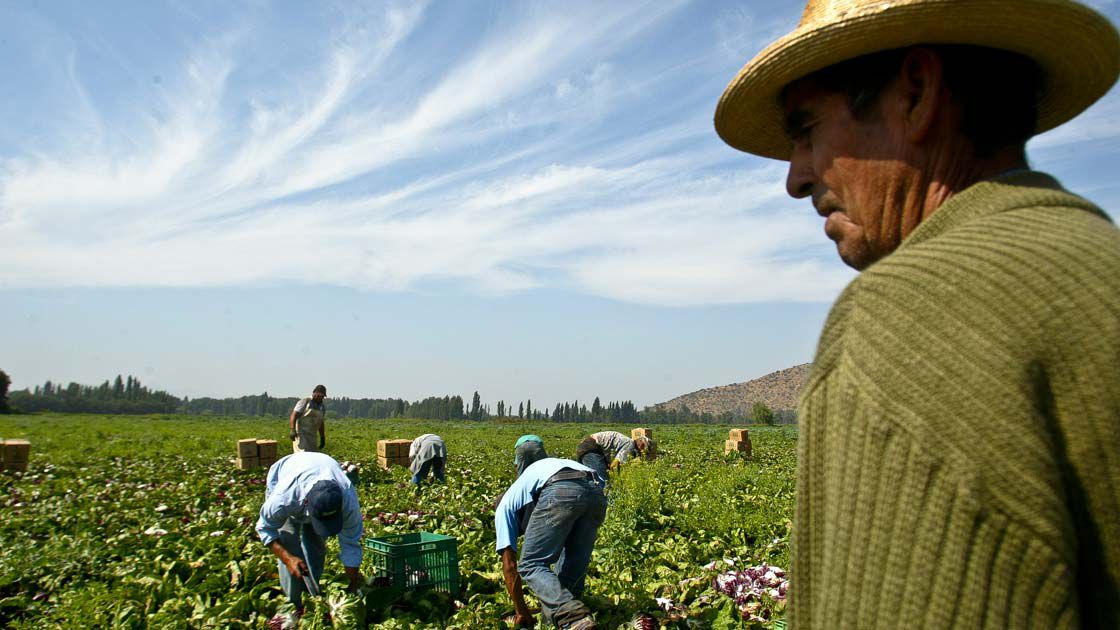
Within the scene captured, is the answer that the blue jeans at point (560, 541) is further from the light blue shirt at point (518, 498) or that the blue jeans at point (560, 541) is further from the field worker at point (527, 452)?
the field worker at point (527, 452)

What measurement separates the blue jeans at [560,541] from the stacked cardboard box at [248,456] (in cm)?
1204

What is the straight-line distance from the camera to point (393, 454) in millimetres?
17344

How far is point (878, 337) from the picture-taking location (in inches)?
38.2

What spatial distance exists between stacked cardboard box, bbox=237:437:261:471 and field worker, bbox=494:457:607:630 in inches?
465

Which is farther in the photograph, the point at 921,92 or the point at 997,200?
the point at 921,92

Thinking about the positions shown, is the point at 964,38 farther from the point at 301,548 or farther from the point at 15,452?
the point at 15,452

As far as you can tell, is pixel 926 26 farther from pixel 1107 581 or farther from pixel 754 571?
pixel 754 571

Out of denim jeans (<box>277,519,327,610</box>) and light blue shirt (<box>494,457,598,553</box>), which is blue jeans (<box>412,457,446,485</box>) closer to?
denim jeans (<box>277,519,327,610</box>)

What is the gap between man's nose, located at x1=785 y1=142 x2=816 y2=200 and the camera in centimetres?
149

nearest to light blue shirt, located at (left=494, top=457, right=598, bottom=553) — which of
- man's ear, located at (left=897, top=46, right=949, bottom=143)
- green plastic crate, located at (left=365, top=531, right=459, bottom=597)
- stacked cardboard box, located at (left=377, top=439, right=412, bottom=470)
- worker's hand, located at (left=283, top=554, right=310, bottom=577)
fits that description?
green plastic crate, located at (left=365, top=531, right=459, bottom=597)

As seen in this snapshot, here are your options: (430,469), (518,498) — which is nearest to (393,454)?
(430,469)

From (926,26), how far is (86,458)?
23.2 metres

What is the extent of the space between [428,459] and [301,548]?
748 centimetres

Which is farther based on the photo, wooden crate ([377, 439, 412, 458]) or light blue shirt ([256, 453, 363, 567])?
wooden crate ([377, 439, 412, 458])
